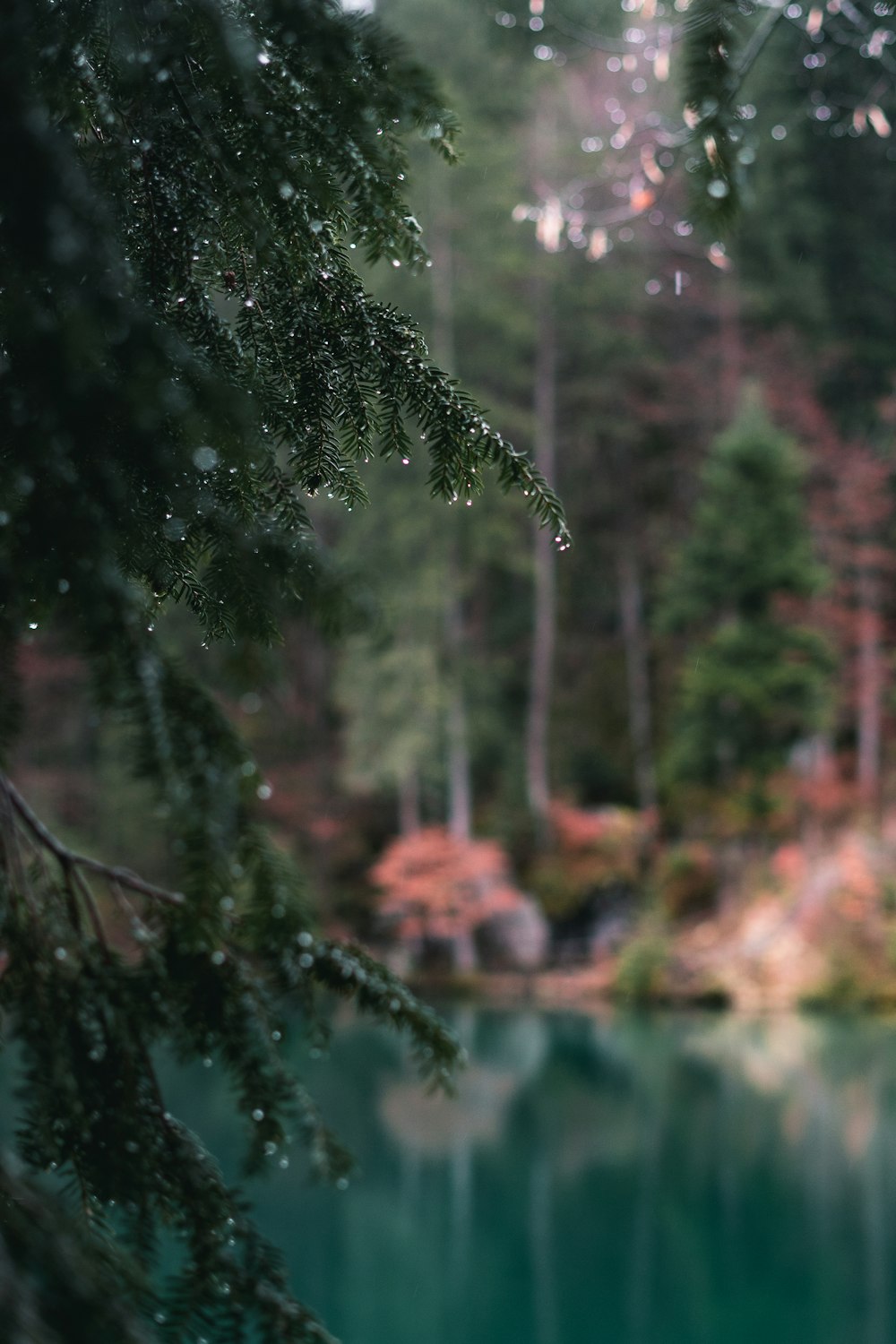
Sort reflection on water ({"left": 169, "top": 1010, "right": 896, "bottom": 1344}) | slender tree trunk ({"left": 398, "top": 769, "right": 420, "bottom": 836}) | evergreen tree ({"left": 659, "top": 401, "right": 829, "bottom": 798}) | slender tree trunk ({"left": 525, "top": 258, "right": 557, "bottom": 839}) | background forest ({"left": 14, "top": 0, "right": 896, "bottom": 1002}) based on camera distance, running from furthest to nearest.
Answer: slender tree trunk ({"left": 525, "top": 258, "right": 557, "bottom": 839}), slender tree trunk ({"left": 398, "top": 769, "right": 420, "bottom": 836}), background forest ({"left": 14, "top": 0, "right": 896, "bottom": 1002}), evergreen tree ({"left": 659, "top": 401, "right": 829, "bottom": 798}), reflection on water ({"left": 169, "top": 1010, "right": 896, "bottom": 1344})

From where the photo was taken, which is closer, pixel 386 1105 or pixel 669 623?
pixel 386 1105

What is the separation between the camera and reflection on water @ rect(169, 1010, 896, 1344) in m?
5.09

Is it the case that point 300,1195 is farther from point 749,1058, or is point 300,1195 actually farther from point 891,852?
point 891,852

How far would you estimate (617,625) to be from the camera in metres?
17.7

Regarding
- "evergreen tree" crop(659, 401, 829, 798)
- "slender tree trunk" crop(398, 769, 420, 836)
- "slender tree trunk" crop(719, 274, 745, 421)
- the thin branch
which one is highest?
"slender tree trunk" crop(719, 274, 745, 421)

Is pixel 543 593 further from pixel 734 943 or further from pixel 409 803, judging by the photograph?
pixel 734 943

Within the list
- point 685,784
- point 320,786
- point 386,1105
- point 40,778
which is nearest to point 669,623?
point 685,784

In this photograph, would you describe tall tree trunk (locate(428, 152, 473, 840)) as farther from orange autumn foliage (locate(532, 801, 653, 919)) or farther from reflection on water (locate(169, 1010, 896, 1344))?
reflection on water (locate(169, 1010, 896, 1344))

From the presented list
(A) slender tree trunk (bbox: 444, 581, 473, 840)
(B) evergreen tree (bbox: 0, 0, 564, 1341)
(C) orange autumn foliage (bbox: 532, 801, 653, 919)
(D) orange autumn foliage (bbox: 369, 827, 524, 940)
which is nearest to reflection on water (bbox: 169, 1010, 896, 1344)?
(D) orange autumn foliage (bbox: 369, 827, 524, 940)

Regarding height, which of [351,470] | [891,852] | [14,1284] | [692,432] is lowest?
[14,1284]

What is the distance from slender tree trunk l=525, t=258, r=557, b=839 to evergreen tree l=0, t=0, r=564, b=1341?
1332 centimetres

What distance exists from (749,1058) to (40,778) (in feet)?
29.1

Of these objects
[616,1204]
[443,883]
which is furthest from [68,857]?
[443,883]

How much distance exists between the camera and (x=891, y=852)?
12344 mm
